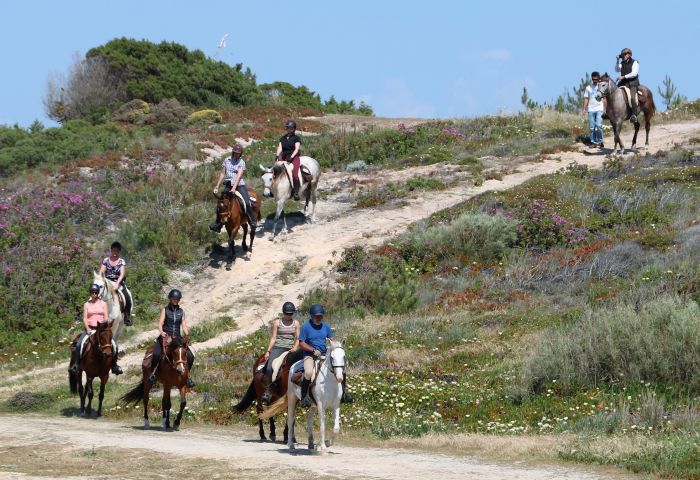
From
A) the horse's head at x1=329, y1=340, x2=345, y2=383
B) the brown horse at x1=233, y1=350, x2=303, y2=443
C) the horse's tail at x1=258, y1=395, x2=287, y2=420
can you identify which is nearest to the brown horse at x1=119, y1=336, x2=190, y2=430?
the brown horse at x1=233, y1=350, x2=303, y2=443

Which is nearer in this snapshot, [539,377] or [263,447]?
[263,447]

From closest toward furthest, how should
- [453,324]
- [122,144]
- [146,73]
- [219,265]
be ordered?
1. [453,324]
2. [219,265]
3. [122,144]
4. [146,73]

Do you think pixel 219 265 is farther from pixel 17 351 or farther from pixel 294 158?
pixel 17 351

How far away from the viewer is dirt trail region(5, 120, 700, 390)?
26.6m

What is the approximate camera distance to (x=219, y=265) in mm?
29125

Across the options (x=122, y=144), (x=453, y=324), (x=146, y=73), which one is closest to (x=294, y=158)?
(x=453, y=324)

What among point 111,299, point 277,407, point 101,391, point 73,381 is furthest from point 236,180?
point 277,407

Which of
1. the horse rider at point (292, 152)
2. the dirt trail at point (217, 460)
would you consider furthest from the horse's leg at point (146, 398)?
the horse rider at point (292, 152)

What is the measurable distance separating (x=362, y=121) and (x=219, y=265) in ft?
A: 74.7

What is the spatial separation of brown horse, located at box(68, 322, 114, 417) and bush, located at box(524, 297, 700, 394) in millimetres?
7368

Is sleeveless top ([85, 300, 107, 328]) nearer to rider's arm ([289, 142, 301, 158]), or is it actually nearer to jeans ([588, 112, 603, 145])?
rider's arm ([289, 142, 301, 158])

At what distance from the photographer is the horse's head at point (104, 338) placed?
1873cm

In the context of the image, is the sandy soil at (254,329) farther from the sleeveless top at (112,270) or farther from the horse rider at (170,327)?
the sleeveless top at (112,270)

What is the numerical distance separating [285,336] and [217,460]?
9.16 feet
